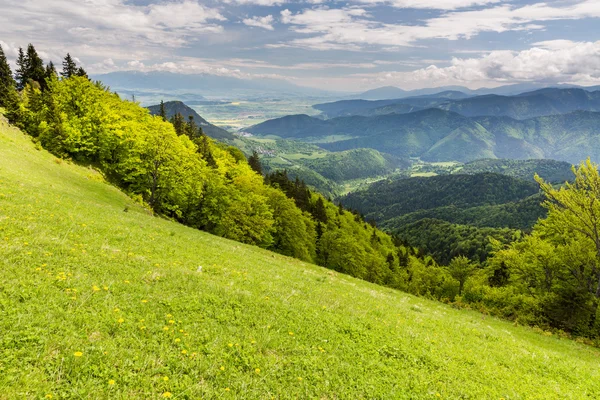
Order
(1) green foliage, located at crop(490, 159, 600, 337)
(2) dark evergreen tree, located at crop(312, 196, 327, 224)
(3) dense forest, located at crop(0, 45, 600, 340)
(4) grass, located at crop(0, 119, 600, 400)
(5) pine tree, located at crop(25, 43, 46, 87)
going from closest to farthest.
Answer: (4) grass, located at crop(0, 119, 600, 400)
(1) green foliage, located at crop(490, 159, 600, 337)
(3) dense forest, located at crop(0, 45, 600, 340)
(5) pine tree, located at crop(25, 43, 46, 87)
(2) dark evergreen tree, located at crop(312, 196, 327, 224)

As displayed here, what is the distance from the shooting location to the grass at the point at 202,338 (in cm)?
781

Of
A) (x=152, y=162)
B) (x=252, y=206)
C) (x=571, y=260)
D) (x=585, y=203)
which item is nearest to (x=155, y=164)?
(x=152, y=162)

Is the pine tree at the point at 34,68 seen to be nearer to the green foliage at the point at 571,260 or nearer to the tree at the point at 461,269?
the green foliage at the point at 571,260

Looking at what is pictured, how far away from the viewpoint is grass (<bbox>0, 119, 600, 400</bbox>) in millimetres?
7812

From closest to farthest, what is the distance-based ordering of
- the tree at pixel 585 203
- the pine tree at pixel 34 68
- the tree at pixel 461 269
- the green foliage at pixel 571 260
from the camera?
the tree at pixel 585 203
the green foliage at pixel 571 260
the tree at pixel 461 269
the pine tree at pixel 34 68

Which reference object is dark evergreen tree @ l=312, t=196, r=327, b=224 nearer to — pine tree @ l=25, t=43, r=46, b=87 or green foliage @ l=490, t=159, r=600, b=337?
green foliage @ l=490, t=159, r=600, b=337

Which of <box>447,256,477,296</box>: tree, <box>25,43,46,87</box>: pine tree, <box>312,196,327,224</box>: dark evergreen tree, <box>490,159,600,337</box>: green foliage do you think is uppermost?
<box>25,43,46,87</box>: pine tree

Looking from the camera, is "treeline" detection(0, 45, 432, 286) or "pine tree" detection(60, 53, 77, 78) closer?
"treeline" detection(0, 45, 432, 286)

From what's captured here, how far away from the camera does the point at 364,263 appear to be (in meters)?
86.2

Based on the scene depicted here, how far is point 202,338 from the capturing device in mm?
9898

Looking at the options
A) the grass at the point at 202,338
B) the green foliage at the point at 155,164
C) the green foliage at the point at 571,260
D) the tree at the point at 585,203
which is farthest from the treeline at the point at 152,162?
the tree at the point at 585,203

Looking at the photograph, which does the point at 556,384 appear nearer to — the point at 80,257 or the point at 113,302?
the point at 113,302

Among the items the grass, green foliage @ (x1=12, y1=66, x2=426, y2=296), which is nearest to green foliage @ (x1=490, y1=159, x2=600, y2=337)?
the grass

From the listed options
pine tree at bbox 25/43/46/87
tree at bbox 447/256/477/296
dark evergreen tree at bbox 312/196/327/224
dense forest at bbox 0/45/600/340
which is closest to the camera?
dense forest at bbox 0/45/600/340
